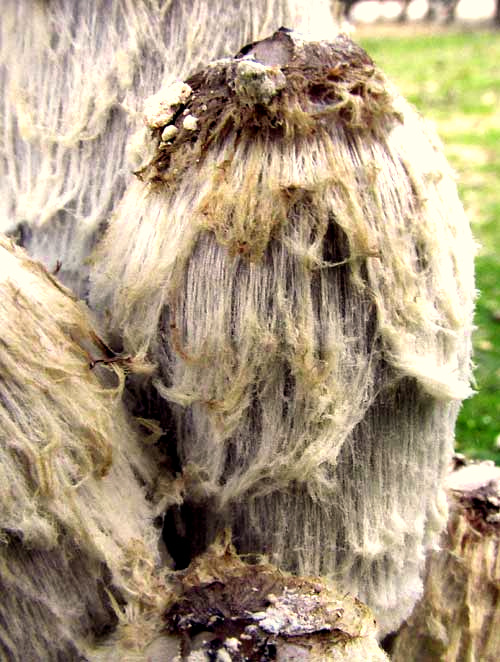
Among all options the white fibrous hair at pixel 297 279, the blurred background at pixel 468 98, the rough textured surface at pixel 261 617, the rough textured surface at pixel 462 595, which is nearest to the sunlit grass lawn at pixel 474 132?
the blurred background at pixel 468 98

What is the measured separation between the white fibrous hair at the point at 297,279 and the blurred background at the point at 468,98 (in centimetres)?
18

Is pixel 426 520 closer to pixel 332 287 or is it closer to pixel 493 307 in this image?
pixel 332 287

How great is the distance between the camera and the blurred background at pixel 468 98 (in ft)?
11.6

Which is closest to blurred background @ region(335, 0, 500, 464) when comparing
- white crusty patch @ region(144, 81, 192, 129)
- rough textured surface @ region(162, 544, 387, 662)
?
white crusty patch @ region(144, 81, 192, 129)

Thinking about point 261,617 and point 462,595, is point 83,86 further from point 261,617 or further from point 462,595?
point 462,595

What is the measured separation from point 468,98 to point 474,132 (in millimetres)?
942

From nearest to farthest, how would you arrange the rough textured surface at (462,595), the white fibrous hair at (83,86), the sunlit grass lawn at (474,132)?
the white fibrous hair at (83,86)
the rough textured surface at (462,595)
the sunlit grass lawn at (474,132)

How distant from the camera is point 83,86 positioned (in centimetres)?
122

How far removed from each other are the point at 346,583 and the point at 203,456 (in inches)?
10.2

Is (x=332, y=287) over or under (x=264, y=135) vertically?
under

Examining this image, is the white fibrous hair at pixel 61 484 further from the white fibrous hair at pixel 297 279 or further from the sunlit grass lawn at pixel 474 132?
the sunlit grass lawn at pixel 474 132

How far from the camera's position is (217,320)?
3.22 ft

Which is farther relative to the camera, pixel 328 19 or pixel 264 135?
pixel 328 19

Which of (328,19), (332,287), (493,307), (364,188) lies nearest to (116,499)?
(332,287)
